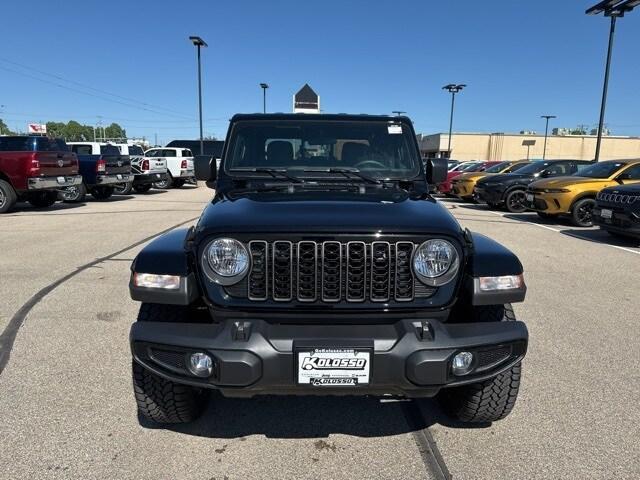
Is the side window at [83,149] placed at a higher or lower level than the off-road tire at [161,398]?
higher

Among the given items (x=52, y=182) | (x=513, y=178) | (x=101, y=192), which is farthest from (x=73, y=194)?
(x=513, y=178)

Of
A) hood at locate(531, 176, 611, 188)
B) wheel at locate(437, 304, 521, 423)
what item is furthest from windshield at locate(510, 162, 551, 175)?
wheel at locate(437, 304, 521, 423)

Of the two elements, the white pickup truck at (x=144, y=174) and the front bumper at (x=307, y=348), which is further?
the white pickup truck at (x=144, y=174)

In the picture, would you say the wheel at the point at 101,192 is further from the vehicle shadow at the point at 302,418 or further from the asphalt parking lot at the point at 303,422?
the vehicle shadow at the point at 302,418

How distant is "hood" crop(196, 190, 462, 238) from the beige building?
227 feet

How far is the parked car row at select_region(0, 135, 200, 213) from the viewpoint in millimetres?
11867

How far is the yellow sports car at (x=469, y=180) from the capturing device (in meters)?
17.0

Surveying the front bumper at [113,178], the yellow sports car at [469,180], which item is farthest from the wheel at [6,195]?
the yellow sports car at [469,180]

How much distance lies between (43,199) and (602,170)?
1485 centimetres

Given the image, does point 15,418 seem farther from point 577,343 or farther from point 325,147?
point 577,343

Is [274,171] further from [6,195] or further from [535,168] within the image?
[535,168]

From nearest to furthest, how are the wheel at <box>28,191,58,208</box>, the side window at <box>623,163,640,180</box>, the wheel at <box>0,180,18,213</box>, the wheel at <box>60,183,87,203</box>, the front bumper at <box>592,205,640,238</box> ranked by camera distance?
the front bumper at <box>592,205,640,238</box>, the side window at <box>623,163,640,180</box>, the wheel at <box>0,180,18,213</box>, the wheel at <box>28,191,58,208</box>, the wheel at <box>60,183,87,203</box>

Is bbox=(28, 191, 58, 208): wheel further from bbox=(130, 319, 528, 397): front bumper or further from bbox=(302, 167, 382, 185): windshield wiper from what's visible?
bbox=(130, 319, 528, 397): front bumper

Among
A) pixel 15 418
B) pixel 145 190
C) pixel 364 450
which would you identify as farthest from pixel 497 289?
pixel 145 190
